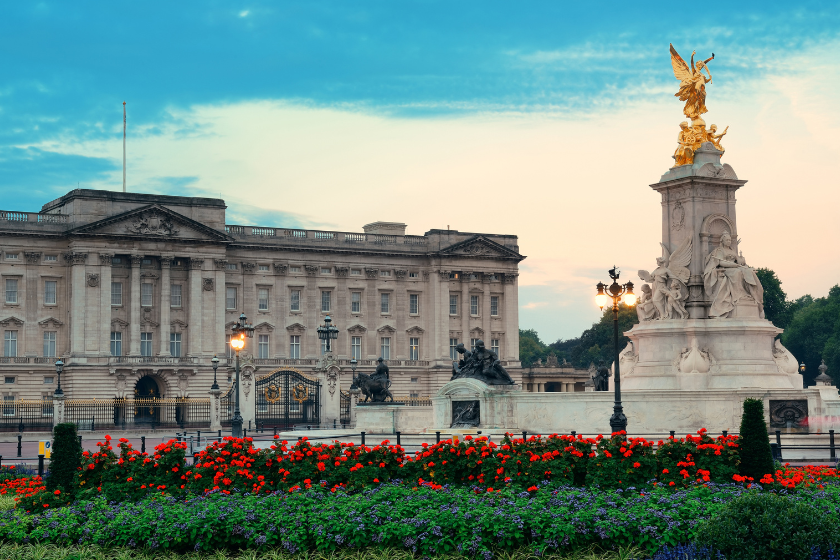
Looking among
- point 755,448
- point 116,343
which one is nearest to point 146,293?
point 116,343

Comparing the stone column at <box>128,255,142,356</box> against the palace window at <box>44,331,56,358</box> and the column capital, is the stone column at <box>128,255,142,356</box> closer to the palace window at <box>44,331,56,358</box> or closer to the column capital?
the column capital

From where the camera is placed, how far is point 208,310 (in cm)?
8881

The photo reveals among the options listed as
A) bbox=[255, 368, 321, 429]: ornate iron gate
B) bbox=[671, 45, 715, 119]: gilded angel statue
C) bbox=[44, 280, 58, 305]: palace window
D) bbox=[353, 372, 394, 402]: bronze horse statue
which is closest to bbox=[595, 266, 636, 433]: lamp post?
bbox=[671, 45, 715, 119]: gilded angel statue

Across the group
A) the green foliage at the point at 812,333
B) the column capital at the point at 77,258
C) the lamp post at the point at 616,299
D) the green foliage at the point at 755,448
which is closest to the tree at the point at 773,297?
the green foliage at the point at 812,333

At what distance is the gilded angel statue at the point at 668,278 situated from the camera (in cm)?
3588

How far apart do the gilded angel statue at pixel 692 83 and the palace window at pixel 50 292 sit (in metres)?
59.6

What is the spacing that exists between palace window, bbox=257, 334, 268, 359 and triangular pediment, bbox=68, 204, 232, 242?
28.7 feet

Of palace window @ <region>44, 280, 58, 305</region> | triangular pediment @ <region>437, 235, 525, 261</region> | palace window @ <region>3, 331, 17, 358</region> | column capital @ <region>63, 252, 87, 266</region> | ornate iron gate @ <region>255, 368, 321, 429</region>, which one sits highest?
triangular pediment @ <region>437, 235, 525, 261</region>

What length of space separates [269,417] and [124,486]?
60102 millimetres

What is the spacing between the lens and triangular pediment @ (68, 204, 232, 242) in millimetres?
84062

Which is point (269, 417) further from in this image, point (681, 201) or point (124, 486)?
point (124, 486)

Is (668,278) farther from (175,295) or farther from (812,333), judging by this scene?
(812,333)

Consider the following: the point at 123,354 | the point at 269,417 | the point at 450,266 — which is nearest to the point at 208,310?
the point at 123,354

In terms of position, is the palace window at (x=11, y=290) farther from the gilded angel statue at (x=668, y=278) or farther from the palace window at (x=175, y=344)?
the gilded angel statue at (x=668, y=278)
